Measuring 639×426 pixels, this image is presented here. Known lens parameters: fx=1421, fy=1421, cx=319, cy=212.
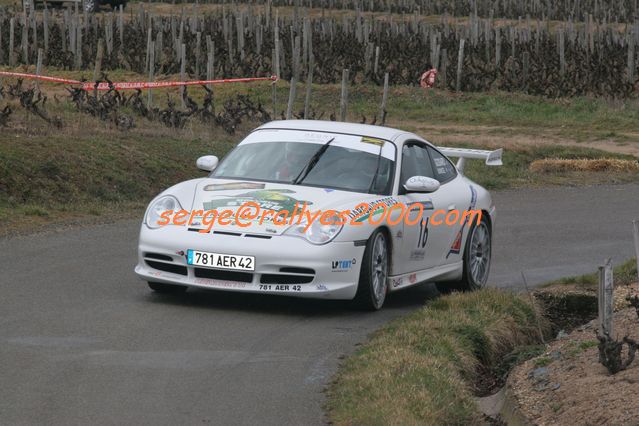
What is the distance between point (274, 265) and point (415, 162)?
7.79 ft

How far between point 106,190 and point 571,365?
35.9 ft

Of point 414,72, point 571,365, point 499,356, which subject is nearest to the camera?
point 571,365

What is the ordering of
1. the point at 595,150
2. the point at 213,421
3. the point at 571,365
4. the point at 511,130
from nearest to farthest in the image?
the point at 213,421 < the point at 571,365 < the point at 595,150 < the point at 511,130

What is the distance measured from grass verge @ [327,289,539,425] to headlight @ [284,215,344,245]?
861 mm

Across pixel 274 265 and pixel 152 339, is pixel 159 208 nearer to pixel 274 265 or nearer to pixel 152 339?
pixel 274 265

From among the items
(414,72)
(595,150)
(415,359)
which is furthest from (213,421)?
(414,72)

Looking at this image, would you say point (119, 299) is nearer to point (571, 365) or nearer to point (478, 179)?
point (571, 365)

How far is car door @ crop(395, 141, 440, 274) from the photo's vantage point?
11828 mm

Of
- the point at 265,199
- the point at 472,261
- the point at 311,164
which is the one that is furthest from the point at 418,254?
the point at 265,199

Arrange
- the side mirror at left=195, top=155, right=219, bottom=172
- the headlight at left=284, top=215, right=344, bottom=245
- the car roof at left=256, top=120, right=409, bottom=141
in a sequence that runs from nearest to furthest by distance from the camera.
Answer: the headlight at left=284, top=215, right=344, bottom=245 → the side mirror at left=195, top=155, right=219, bottom=172 → the car roof at left=256, top=120, right=409, bottom=141

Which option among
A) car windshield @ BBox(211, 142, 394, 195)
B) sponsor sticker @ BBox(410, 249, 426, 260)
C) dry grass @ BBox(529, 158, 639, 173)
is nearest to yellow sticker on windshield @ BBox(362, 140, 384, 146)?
car windshield @ BBox(211, 142, 394, 195)

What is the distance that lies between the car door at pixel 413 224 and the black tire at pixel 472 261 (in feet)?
1.96

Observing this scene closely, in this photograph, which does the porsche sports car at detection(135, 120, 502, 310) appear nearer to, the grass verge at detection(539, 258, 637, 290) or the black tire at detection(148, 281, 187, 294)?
the black tire at detection(148, 281, 187, 294)

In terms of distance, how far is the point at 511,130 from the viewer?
33.6m
